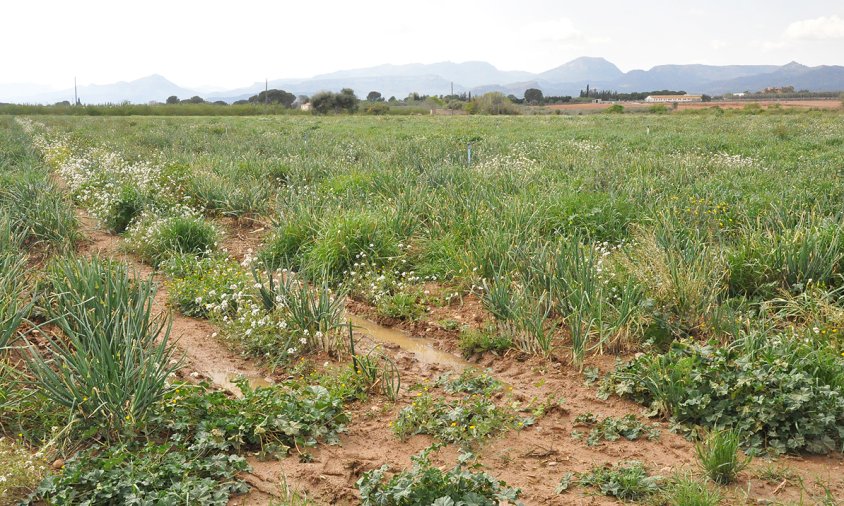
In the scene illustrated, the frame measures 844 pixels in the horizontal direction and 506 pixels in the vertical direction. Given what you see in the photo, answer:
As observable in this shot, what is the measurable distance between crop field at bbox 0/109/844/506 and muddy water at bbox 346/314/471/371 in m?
0.03

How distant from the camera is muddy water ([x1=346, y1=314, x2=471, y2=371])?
18.9 ft

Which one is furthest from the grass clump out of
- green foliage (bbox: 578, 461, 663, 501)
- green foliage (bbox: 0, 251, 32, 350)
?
green foliage (bbox: 578, 461, 663, 501)

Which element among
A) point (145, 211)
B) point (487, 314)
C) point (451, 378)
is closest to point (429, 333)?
point (487, 314)

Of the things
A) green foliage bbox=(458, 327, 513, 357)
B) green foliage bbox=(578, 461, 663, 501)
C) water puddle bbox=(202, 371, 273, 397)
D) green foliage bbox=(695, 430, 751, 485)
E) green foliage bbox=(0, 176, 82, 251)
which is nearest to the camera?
green foliage bbox=(578, 461, 663, 501)

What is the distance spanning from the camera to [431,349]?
6.06m

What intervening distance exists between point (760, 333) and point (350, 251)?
4.38 meters

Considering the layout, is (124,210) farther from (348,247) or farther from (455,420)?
(455,420)

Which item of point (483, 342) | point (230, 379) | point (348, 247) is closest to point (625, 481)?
point (483, 342)

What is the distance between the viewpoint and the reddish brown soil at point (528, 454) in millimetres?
3590

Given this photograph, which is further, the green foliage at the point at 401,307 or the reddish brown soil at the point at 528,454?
the green foliage at the point at 401,307

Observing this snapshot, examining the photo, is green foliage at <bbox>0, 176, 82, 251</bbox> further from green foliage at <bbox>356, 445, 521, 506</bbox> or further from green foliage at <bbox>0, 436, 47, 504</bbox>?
green foliage at <bbox>356, 445, 521, 506</bbox>

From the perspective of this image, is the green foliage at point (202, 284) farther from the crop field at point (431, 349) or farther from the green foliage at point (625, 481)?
the green foliage at point (625, 481)

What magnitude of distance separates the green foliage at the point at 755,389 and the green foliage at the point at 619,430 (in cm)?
24

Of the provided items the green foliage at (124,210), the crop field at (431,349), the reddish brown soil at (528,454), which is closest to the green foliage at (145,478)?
the crop field at (431,349)
